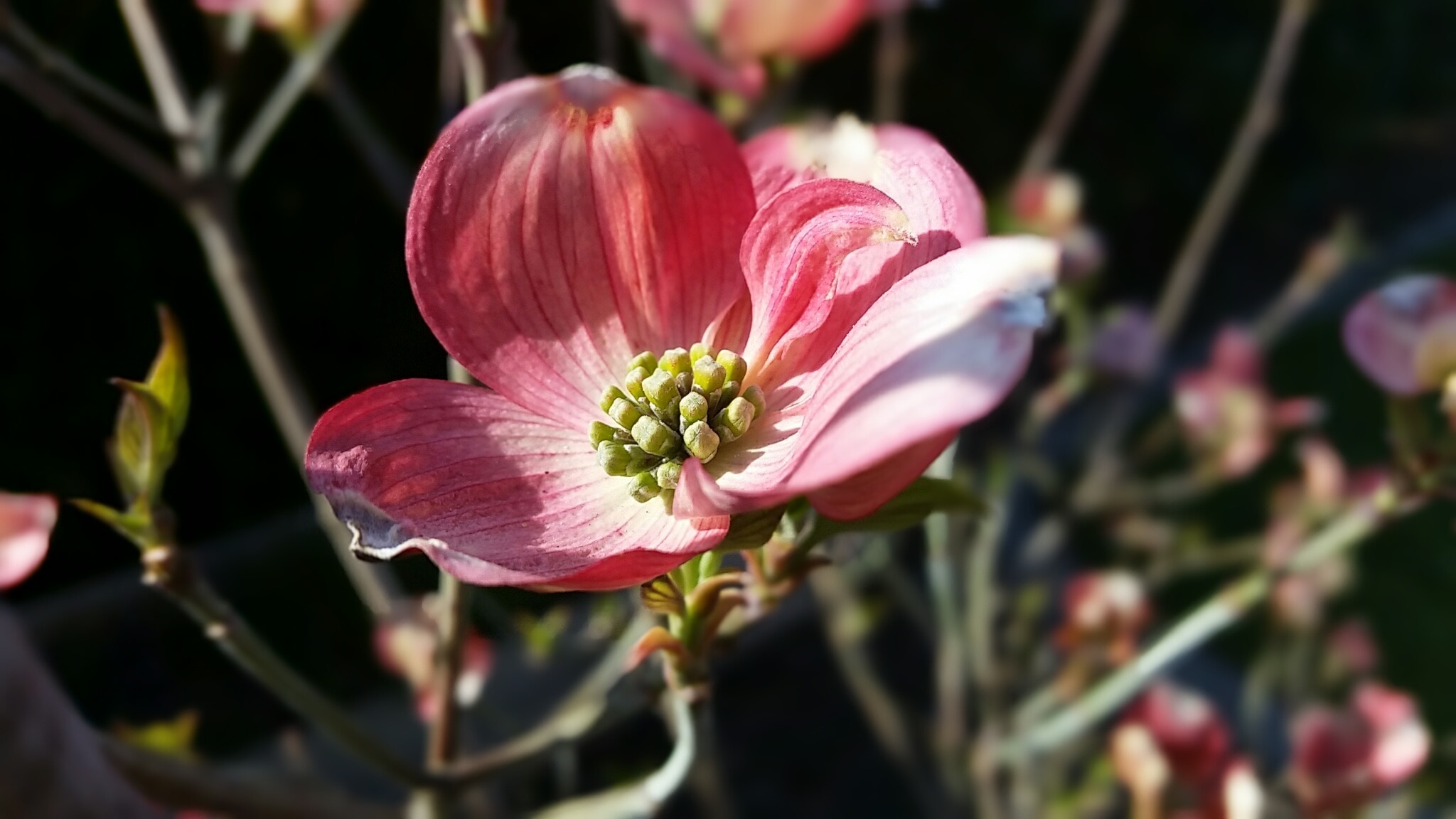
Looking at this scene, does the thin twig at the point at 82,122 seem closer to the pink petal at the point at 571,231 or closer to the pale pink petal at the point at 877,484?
the pink petal at the point at 571,231

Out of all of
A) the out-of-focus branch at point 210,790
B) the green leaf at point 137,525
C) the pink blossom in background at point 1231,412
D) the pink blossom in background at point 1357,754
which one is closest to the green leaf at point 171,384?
the green leaf at point 137,525

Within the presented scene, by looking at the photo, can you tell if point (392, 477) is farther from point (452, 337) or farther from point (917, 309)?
point (917, 309)

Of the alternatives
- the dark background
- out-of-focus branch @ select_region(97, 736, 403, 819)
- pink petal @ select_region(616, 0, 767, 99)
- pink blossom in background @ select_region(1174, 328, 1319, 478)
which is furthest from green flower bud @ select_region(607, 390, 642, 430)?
the dark background

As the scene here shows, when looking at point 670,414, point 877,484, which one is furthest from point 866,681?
point 877,484

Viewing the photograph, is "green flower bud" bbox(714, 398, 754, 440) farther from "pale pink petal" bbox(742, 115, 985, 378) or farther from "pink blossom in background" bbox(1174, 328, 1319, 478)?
"pink blossom in background" bbox(1174, 328, 1319, 478)

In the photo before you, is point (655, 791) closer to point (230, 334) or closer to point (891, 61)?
point (891, 61)

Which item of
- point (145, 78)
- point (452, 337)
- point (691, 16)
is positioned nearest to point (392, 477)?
point (452, 337)
